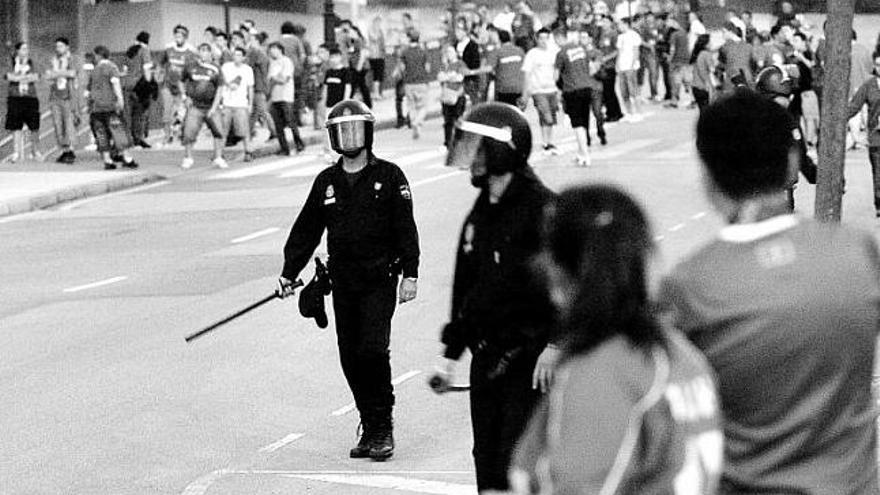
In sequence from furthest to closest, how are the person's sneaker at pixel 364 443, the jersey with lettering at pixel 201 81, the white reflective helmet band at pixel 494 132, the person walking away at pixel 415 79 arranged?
the person walking away at pixel 415 79 < the jersey with lettering at pixel 201 81 < the person's sneaker at pixel 364 443 < the white reflective helmet band at pixel 494 132

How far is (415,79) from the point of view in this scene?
30109 millimetres

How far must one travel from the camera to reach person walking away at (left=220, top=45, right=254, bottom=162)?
26.1 metres

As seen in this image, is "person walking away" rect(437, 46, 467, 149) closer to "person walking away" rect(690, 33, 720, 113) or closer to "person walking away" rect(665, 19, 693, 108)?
"person walking away" rect(690, 33, 720, 113)

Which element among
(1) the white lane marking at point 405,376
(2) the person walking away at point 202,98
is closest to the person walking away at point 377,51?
(2) the person walking away at point 202,98

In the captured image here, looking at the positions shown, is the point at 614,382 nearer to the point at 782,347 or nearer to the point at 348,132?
the point at 782,347

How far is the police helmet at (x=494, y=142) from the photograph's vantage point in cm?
591

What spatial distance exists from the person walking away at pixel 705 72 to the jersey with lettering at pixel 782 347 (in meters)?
24.5

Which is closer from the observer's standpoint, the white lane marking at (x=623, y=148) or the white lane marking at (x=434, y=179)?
the white lane marking at (x=434, y=179)

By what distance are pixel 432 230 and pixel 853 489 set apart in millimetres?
14208

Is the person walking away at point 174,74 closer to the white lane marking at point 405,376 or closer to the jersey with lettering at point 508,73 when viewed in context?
the jersey with lettering at point 508,73

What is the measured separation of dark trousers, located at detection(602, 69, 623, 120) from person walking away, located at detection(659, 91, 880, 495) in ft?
92.1

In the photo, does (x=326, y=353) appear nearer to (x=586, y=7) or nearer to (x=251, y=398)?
(x=251, y=398)

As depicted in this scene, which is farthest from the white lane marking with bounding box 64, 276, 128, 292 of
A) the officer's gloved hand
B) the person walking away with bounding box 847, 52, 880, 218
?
the person walking away with bounding box 847, 52, 880, 218

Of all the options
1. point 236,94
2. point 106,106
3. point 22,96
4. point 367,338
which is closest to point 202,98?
point 236,94
